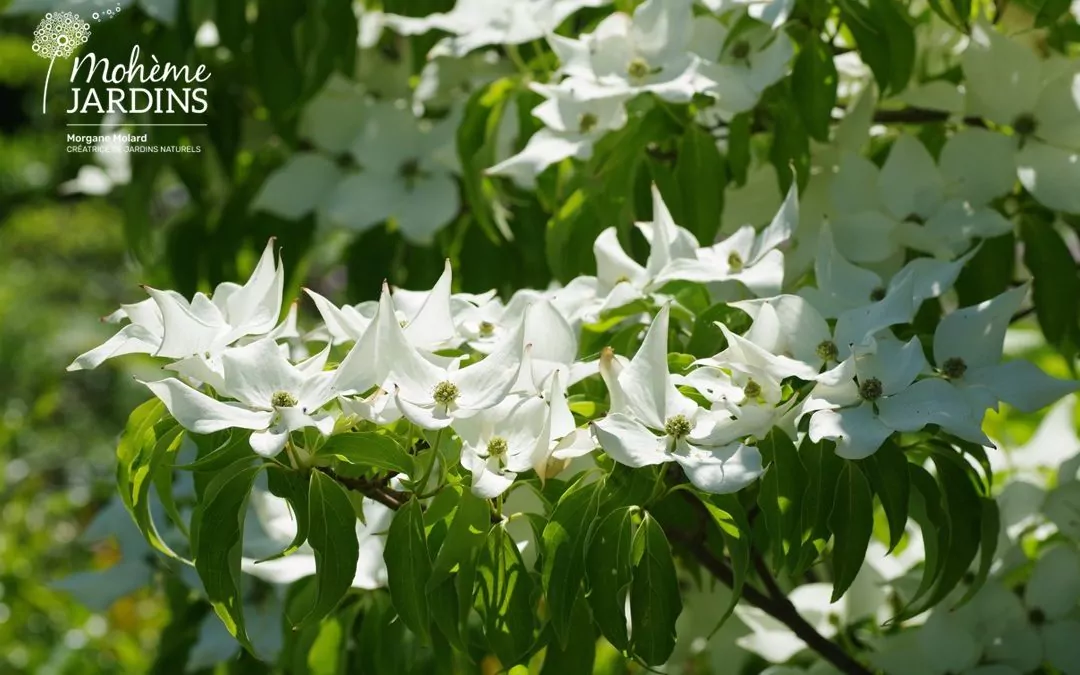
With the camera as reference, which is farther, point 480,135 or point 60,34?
point 60,34

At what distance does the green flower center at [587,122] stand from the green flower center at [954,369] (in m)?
0.35

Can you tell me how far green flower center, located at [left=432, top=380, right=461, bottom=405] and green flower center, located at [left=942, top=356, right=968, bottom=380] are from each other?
0.33 meters

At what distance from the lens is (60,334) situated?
351cm

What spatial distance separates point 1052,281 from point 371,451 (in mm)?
638

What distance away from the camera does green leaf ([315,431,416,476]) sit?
0.71 m

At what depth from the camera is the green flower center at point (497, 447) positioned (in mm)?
731

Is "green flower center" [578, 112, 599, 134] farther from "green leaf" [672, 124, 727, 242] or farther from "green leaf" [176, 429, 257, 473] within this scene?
"green leaf" [176, 429, 257, 473]

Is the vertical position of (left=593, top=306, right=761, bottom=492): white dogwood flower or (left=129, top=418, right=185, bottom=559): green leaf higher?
(left=593, top=306, right=761, bottom=492): white dogwood flower

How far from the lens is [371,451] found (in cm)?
71

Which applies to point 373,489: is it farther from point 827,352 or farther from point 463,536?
point 827,352

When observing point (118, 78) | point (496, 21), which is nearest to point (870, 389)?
point (496, 21)

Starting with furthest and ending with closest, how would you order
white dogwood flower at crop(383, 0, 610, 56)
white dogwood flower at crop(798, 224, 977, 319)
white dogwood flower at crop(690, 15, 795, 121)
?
white dogwood flower at crop(383, 0, 610, 56)
white dogwood flower at crop(690, 15, 795, 121)
white dogwood flower at crop(798, 224, 977, 319)

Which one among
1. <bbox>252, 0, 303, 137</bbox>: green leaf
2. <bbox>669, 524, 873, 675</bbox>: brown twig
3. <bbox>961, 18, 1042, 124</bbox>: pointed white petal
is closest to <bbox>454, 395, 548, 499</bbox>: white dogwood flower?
<bbox>669, 524, 873, 675</bbox>: brown twig

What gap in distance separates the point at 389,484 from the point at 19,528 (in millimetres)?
1841
